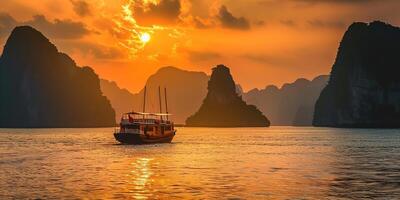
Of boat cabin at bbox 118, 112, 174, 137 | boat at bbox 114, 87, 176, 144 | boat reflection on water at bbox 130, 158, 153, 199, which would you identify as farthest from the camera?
boat at bbox 114, 87, 176, 144

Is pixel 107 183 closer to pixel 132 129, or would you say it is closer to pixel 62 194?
pixel 62 194

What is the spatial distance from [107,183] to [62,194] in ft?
22.3

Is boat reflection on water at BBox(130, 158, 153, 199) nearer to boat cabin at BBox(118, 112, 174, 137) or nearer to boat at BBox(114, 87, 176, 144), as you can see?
boat cabin at BBox(118, 112, 174, 137)

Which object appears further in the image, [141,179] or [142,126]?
[142,126]

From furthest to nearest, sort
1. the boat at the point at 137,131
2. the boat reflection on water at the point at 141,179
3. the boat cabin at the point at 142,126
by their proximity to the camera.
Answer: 1. the boat at the point at 137,131
2. the boat cabin at the point at 142,126
3. the boat reflection on water at the point at 141,179

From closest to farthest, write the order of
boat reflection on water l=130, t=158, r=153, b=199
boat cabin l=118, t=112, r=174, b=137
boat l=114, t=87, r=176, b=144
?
boat reflection on water l=130, t=158, r=153, b=199
boat cabin l=118, t=112, r=174, b=137
boat l=114, t=87, r=176, b=144

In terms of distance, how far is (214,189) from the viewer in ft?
130

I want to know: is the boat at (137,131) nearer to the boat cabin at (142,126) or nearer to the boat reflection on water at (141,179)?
the boat cabin at (142,126)

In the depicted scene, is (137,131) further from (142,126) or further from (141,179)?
(141,179)

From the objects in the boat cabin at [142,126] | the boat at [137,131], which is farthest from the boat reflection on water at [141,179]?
the boat at [137,131]

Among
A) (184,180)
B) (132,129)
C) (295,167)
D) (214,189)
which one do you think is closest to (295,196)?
(214,189)

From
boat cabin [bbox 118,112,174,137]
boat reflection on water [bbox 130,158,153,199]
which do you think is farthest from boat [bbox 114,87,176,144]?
boat reflection on water [bbox 130,158,153,199]

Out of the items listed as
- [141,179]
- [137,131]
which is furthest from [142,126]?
[141,179]

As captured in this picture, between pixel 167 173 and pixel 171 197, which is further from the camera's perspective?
pixel 167 173
